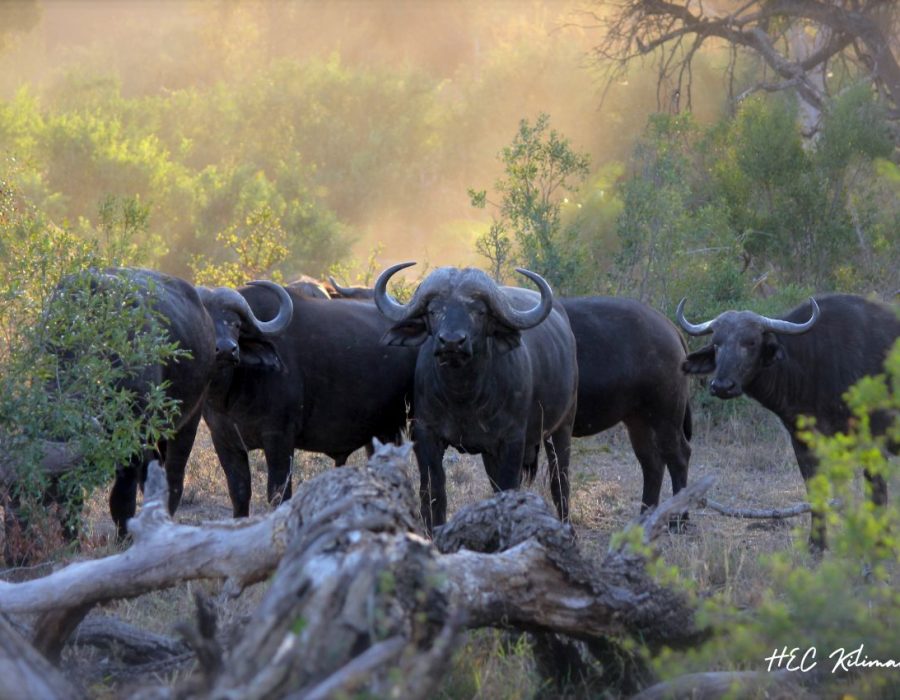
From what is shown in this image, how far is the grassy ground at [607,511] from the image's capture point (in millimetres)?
4227

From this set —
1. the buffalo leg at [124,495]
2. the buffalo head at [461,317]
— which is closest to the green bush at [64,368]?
the buffalo leg at [124,495]

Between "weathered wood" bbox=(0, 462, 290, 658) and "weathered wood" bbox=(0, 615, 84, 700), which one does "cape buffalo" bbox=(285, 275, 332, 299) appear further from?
"weathered wood" bbox=(0, 615, 84, 700)

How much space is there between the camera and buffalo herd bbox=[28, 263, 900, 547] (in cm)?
660

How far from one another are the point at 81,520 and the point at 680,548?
2.90 meters

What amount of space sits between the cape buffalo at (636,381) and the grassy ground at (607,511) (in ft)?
1.07

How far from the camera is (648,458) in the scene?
8289mm

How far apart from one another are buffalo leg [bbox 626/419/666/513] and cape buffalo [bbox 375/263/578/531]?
1.39 meters

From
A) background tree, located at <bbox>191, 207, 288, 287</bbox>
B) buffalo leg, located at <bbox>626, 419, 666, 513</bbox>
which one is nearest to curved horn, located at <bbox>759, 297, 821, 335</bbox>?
buffalo leg, located at <bbox>626, 419, 666, 513</bbox>

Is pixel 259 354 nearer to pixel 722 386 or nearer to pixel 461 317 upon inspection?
pixel 461 317

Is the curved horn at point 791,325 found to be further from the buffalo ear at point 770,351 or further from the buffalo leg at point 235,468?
the buffalo leg at point 235,468

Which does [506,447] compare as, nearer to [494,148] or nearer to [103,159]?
[103,159]

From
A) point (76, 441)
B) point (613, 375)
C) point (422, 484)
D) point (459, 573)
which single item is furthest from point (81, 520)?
point (613, 375)

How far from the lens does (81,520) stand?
554 centimetres

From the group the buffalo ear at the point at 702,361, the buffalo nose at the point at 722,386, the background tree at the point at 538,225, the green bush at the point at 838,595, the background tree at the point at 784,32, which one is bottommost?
the green bush at the point at 838,595
